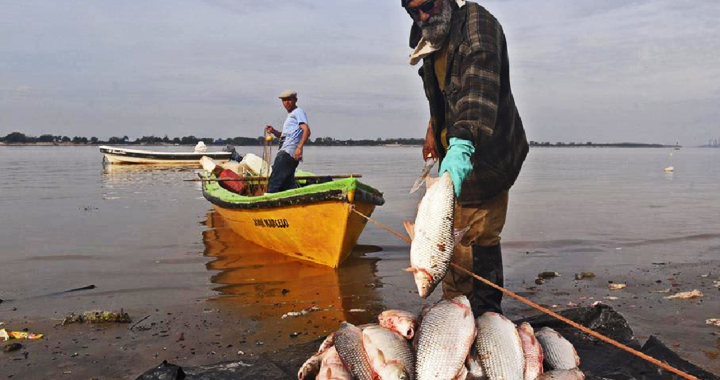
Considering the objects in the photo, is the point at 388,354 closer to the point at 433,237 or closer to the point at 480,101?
the point at 433,237

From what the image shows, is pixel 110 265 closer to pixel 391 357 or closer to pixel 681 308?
pixel 391 357

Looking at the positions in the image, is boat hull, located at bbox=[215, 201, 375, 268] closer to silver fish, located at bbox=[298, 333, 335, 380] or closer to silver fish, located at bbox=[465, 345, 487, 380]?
silver fish, located at bbox=[298, 333, 335, 380]

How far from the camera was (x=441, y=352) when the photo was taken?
308cm

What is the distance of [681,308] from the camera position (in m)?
6.71

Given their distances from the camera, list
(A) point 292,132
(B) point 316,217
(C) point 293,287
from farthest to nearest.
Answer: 1. (A) point 292,132
2. (B) point 316,217
3. (C) point 293,287

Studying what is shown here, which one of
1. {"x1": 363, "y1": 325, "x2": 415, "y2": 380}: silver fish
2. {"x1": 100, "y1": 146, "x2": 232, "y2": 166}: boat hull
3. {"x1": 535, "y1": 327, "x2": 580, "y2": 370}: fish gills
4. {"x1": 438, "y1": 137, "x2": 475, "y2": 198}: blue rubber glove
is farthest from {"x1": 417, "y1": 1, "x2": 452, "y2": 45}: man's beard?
{"x1": 100, "y1": 146, "x2": 232, "y2": 166}: boat hull

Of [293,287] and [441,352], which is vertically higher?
[441,352]

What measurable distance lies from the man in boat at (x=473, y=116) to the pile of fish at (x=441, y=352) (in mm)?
875

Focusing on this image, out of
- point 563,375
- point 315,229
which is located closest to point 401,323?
point 563,375

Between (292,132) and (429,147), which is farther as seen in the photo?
(292,132)

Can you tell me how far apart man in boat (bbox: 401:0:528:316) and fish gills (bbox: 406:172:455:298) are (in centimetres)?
19

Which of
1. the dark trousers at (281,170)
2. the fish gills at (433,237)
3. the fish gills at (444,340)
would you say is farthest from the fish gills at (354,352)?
the dark trousers at (281,170)

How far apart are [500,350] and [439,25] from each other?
233 cm

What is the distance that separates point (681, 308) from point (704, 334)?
1.13 meters
